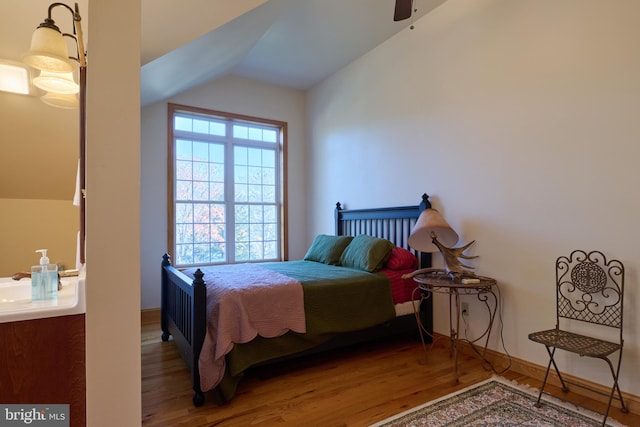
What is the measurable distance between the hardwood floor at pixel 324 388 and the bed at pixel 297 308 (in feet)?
0.51

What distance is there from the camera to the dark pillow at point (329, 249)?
11.9 feet

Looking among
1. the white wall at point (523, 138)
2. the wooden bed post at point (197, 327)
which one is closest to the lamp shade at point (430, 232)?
the white wall at point (523, 138)

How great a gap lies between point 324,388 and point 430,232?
1511 mm

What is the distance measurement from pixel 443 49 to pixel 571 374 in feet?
9.04

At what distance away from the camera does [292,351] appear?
8.06ft

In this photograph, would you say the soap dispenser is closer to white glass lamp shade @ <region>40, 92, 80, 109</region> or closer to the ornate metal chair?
white glass lamp shade @ <region>40, 92, 80, 109</region>

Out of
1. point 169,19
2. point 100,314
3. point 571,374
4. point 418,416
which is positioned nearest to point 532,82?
point 571,374

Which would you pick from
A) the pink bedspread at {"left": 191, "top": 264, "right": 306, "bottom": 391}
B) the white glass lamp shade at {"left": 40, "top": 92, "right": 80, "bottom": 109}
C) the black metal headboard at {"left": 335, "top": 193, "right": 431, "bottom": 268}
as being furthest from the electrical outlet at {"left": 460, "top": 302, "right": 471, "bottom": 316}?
the white glass lamp shade at {"left": 40, "top": 92, "right": 80, "bottom": 109}

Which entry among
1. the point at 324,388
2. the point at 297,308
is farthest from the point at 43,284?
the point at 324,388

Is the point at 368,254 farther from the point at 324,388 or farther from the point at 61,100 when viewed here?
the point at 61,100

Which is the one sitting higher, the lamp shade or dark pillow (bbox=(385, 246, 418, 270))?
the lamp shade

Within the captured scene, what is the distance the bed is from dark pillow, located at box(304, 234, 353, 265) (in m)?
0.01

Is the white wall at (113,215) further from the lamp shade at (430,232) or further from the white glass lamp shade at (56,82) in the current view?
the lamp shade at (430,232)

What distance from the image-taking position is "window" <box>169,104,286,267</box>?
427cm
